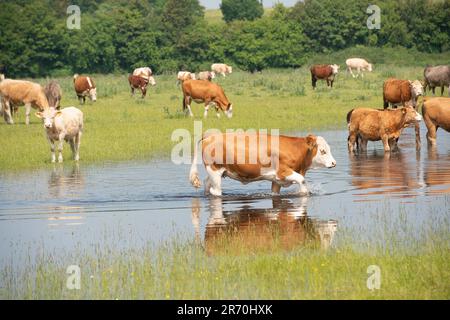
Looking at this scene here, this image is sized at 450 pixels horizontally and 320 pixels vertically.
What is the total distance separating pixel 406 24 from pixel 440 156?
55.3 metres

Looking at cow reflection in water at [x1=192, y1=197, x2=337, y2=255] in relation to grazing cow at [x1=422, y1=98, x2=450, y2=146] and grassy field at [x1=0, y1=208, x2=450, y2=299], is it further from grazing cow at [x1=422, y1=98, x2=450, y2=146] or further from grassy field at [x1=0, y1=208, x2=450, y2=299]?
grazing cow at [x1=422, y1=98, x2=450, y2=146]

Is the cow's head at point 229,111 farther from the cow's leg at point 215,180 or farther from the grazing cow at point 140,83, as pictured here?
the cow's leg at point 215,180

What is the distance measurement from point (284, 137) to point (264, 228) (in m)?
2.92

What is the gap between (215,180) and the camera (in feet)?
50.9

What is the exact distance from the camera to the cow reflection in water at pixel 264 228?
11.9 meters

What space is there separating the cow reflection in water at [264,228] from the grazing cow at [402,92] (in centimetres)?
1463

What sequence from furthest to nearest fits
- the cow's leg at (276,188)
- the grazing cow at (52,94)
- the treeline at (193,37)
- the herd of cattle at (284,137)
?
the treeline at (193,37)
the grazing cow at (52,94)
the cow's leg at (276,188)
the herd of cattle at (284,137)

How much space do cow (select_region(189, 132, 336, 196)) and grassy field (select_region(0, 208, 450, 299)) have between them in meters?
3.25

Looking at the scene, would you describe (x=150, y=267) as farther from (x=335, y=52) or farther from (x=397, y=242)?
(x=335, y=52)

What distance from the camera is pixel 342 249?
37.3ft

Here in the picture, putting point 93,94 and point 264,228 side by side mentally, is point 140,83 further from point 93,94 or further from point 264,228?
point 264,228

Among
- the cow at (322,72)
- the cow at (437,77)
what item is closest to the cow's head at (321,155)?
the cow at (437,77)

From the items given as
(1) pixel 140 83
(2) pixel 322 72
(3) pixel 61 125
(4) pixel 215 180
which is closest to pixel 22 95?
(3) pixel 61 125

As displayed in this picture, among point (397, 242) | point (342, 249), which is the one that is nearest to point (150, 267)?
point (342, 249)
